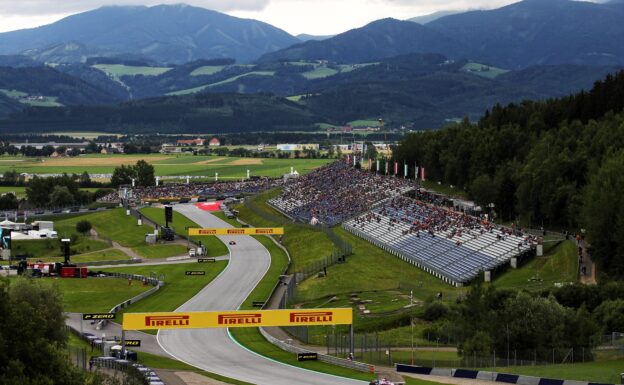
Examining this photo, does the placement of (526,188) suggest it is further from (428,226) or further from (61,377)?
(61,377)

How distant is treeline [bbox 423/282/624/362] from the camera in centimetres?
5306

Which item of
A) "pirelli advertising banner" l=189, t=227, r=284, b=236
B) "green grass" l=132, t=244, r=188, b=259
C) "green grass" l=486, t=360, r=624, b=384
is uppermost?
"green grass" l=486, t=360, r=624, b=384

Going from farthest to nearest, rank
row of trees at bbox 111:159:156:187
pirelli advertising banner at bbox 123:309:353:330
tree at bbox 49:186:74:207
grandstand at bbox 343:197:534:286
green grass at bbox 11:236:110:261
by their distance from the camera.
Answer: row of trees at bbox 111:159:156:187 → tree at bbox 49:186:74:207 → green grass at bbox 11:236:110:261 → grandstand at bbox 343:197:534:286 → pirelli advertising banner at bbox 123:309:353:330

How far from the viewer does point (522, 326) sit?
53.9 metres

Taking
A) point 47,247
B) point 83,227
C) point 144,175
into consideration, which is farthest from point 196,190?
point 47,247

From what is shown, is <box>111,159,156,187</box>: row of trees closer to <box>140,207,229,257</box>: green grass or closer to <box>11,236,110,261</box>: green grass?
<box>140,207,229,257</box>: green grass

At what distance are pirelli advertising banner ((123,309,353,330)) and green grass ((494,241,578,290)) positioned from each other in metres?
16.5

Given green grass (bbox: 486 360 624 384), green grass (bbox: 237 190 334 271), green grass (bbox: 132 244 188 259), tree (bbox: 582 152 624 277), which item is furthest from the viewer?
green grass (bbox: 132 244 188 259)

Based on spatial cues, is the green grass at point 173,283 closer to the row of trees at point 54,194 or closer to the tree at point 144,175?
the row of trees at point 54,194

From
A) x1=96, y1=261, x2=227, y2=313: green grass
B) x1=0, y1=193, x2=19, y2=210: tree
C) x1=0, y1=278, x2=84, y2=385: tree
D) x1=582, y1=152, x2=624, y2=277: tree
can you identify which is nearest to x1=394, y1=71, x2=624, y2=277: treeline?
x1=582, y1=152, x2=624, y2=277: tree

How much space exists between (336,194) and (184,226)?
55.3ft

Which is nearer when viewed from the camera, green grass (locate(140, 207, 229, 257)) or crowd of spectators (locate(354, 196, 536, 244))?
crowd of spectators (locate(354, 196, 536, 244))

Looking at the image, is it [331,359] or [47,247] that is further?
[47,247]

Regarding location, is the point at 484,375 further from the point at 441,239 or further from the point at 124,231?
the point at 124,231
